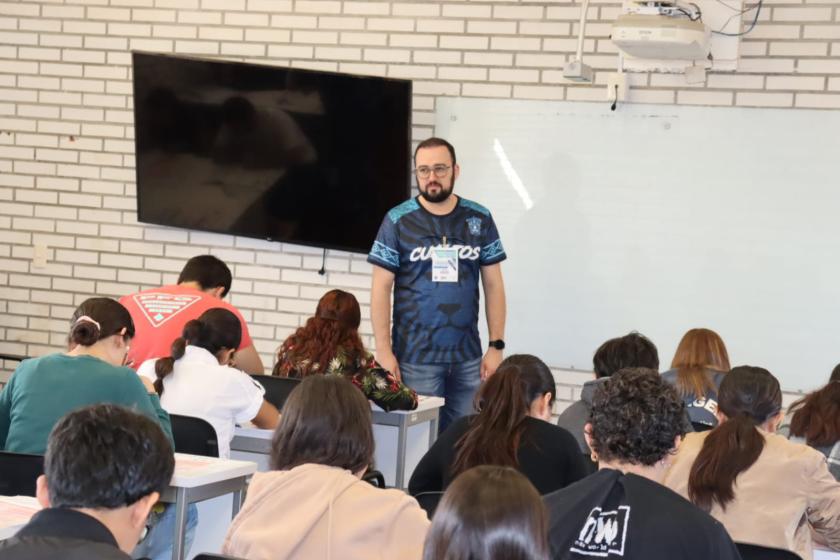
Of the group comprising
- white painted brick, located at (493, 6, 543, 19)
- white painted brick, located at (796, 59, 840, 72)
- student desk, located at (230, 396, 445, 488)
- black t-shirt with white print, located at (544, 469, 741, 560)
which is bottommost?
student desk, located at (230, 396, 445, 488)

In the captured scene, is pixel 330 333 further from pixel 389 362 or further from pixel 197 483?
pixel 197 483

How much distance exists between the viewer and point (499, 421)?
11.3 ft

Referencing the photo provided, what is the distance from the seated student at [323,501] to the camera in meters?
2.43

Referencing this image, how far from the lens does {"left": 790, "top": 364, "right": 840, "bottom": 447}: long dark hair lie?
397 cm

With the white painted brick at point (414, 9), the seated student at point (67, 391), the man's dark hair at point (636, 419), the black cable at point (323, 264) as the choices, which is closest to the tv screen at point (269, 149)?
the black cable at point (323, 264)

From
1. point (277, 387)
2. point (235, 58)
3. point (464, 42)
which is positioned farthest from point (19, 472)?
point (235, 58)

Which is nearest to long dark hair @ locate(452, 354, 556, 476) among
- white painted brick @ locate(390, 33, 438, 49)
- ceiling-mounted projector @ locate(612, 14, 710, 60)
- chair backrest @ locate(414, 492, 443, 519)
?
chair backrest @ locate(414, 492, 443, 519)

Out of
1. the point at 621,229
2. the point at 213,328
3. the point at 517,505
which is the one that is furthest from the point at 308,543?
the point at 621,229

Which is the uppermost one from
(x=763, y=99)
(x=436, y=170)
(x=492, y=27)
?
(x=492, y=27)

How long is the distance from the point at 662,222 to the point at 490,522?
187 inches

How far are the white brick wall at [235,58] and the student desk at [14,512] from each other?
3.80 metres

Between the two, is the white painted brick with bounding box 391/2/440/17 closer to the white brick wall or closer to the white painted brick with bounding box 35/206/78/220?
the white brick wall

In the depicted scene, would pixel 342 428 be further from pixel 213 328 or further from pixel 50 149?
pixel 50 149

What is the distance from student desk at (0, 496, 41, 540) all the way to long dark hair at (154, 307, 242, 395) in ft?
4.24
